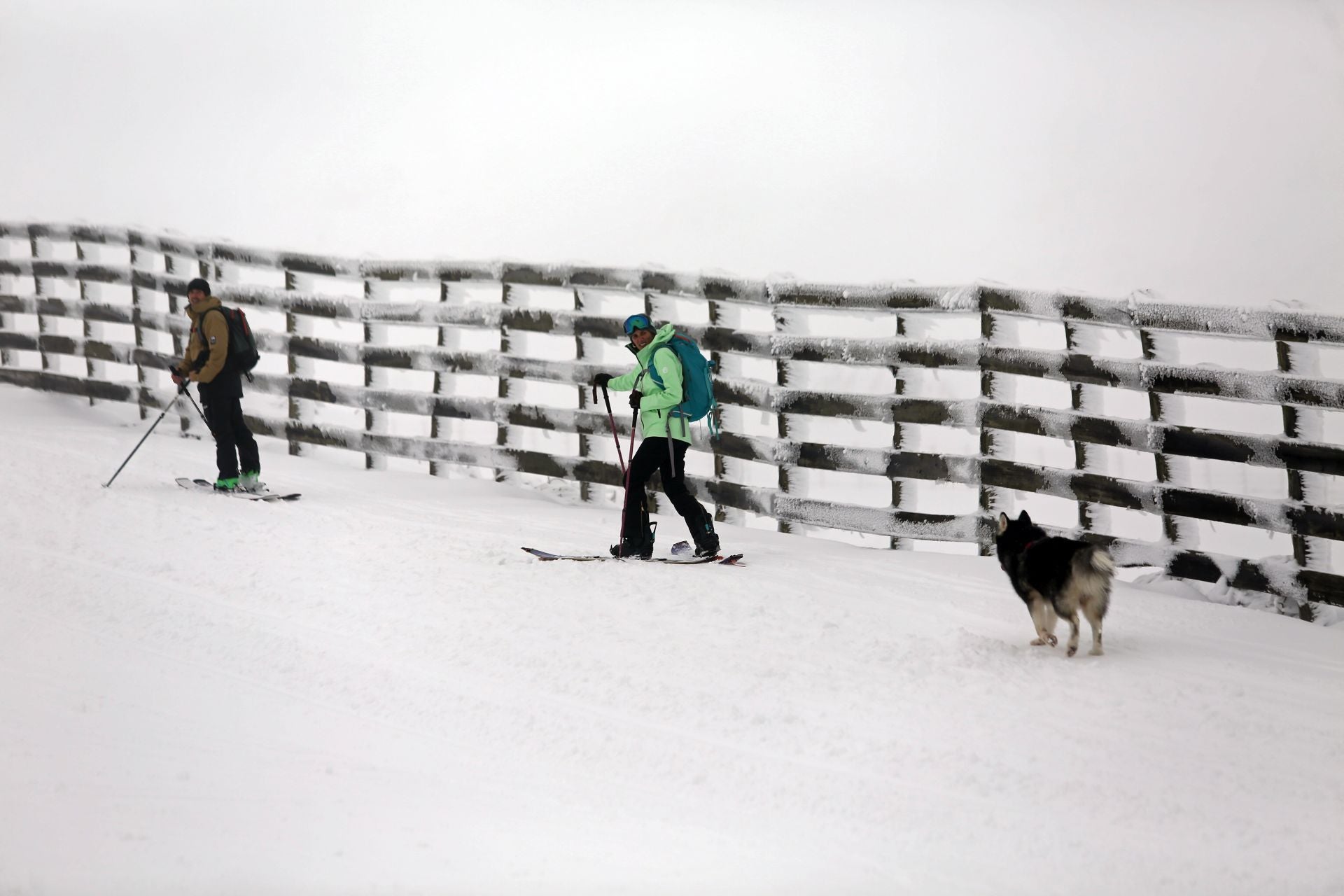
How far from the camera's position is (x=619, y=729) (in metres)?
4.14

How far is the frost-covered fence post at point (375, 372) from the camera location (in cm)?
913

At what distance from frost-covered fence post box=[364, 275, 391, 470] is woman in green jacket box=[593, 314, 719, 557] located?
3.19 meters

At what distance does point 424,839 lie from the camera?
3.29 meters

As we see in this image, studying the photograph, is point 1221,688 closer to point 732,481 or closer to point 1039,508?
point 1039,508

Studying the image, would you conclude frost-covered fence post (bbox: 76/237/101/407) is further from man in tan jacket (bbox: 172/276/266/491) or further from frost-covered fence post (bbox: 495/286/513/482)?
frost-covered fence post (bbox: 495/286/513/482)

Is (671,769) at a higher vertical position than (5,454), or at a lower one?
lower

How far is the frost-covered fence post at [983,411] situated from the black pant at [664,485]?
5.09 ft

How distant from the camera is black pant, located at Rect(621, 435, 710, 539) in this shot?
6398 mm

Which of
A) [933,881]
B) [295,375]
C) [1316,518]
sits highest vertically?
[295,375]

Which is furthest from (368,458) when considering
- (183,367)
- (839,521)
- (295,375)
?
(839,521)

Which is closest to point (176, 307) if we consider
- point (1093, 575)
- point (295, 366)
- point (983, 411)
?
point (295, 366)

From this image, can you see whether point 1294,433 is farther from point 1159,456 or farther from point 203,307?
point 203,307

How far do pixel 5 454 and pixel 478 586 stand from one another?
14.7ft

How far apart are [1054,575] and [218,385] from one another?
5.33 metres
